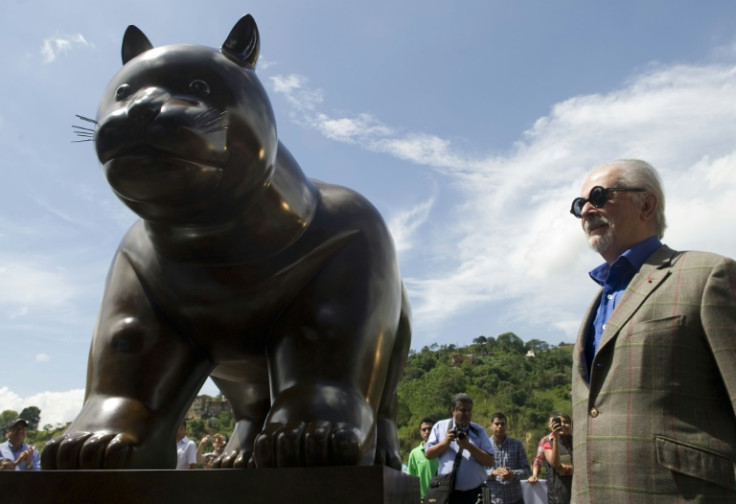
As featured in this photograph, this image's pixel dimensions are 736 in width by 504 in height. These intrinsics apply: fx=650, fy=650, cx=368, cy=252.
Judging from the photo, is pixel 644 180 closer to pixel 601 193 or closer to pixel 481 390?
pixel 601 193

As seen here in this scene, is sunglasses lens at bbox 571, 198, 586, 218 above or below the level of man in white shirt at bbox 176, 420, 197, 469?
above

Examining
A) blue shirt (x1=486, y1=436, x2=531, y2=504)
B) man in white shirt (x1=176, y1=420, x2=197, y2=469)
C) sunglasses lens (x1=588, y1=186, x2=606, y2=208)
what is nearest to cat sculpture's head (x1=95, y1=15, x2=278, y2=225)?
sunglasses lens (x1=588, y1=186, x2=606, y2=208)

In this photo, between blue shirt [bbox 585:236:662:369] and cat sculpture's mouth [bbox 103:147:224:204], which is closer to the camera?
cat sculpture's mouth [bbox 103:147:224:204]

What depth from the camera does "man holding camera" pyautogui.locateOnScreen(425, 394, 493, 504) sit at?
520 centimetres

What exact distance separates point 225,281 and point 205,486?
0.67m

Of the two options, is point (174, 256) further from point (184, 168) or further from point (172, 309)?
point (184, 168)

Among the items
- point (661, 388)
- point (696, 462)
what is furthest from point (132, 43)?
point (696, 462)

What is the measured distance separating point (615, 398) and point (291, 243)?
1081mm

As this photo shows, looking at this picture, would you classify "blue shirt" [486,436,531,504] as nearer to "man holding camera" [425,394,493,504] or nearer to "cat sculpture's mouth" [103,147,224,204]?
"man holding camera" [425,394,493,504]

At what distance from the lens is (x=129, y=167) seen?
165 centimetres

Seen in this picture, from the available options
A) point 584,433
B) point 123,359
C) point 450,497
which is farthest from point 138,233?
point 450,497

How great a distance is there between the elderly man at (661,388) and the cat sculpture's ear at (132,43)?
1.63 meters

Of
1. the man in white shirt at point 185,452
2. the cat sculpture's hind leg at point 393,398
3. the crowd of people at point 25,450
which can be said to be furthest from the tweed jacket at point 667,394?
the man in white shirt at point 185,452

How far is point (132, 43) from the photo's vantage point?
210 cm
